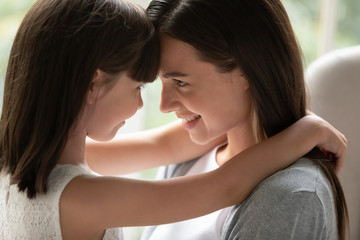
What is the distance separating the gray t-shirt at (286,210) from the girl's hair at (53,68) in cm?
42

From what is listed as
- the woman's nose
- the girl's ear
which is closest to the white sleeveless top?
the girl's ear

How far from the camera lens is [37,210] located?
117 centimetres

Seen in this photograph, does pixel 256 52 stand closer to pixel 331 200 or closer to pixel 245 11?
pixel 245 11

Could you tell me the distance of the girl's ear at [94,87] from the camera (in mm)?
1180

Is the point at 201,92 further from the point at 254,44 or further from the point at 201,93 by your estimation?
the point at 254,44

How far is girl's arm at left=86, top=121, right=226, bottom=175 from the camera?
167 cm

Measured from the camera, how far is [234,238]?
126 cm

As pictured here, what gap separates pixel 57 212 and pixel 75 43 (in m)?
A: 0.35

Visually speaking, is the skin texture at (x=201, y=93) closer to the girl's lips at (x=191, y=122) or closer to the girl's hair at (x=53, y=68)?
the girl's lips at (x=191, y=122)

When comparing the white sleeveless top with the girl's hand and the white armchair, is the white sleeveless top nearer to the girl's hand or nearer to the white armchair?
the girl's hand

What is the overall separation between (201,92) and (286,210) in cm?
37

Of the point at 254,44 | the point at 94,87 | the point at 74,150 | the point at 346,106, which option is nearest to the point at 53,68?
the point at 94,87

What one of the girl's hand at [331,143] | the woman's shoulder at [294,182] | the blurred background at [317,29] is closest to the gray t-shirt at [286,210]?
the woman's shoulder at [294,182]

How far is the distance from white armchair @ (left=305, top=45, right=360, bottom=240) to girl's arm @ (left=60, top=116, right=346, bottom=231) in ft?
1.24
